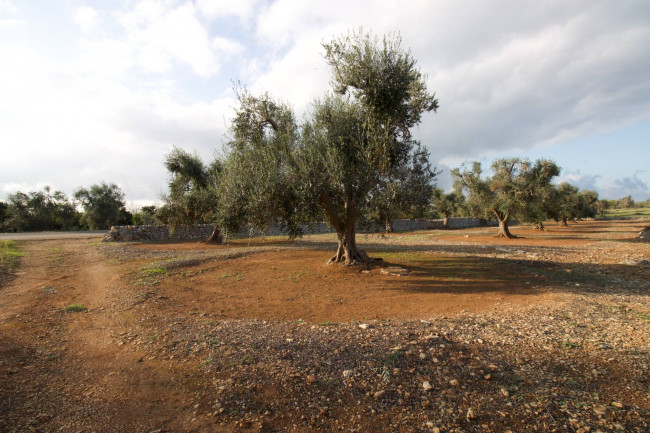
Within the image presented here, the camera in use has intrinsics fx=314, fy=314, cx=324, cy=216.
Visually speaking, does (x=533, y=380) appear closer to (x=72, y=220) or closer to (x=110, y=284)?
(x=110, y=284)

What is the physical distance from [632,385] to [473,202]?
30.9m

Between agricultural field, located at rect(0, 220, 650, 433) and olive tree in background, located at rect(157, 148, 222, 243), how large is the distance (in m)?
15.4

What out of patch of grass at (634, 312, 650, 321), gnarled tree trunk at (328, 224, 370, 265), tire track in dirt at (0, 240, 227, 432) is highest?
gnarled tree trunk at (328, 224, 370, 265)

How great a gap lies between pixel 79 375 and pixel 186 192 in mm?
24157

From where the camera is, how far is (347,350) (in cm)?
572

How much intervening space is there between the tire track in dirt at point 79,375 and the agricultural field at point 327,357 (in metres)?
0.03

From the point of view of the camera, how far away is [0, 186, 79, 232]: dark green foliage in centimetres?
4272

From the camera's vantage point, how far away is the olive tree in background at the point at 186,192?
87.7ft

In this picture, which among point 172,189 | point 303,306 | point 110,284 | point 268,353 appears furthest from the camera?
point 172,189

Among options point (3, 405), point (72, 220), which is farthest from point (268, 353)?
point (72, 220)

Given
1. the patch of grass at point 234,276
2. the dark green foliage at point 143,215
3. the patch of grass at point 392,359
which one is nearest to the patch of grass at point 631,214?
the patch of grass at point 234,276

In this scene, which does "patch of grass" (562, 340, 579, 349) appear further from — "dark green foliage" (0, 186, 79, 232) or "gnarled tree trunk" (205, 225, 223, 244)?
"dark green foliage" (0, 186, 79, 232)

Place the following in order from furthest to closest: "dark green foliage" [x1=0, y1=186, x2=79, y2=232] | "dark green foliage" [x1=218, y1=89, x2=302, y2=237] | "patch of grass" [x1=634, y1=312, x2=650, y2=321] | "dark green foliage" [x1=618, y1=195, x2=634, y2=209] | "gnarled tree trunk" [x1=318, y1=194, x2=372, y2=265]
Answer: "dark green foliage" [x1=618, y1=195, x2=634, y2=209] < "dark green foliage" [x1=0, y1=186, x2=79, y2=232] < "gnarled tree trunk" [x1=318, y1=194, x2=372, y2=265] < "dark green foliage" [x1=218, y1=89, x2=302, y2=237] < "patch of grass" [x1=634, y1=312, x2=650, y2=321]

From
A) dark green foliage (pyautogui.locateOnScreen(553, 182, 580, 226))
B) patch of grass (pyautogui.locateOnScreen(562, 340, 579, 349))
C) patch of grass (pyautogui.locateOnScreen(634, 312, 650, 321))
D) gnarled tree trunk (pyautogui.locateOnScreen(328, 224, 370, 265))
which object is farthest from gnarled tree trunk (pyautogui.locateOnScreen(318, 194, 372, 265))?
dark green foliage (pyautogui.locateOnScreen(553, 182, 580, 226))
